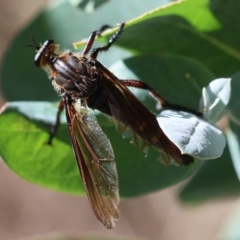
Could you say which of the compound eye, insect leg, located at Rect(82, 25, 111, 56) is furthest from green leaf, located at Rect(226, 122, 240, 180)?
the compound eye

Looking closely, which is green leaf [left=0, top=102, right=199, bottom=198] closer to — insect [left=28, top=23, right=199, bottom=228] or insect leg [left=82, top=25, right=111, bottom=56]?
insect [left=28, top=23, right=199, bottom=228]

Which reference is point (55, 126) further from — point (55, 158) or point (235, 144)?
point (235, 144)

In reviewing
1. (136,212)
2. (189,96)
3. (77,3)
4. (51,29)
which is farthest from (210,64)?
(136,212)

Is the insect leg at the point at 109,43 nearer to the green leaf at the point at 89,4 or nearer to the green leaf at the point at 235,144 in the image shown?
the green leaf at the point at 89,4

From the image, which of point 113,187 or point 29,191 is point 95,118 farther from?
point 29,191

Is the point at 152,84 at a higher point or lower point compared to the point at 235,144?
higher

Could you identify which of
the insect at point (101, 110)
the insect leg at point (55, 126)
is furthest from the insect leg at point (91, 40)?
the insect leg at point (55, 126)

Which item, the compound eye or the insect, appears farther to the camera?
the compound eye

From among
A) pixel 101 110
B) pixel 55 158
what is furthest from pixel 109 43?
pixel 55 158
